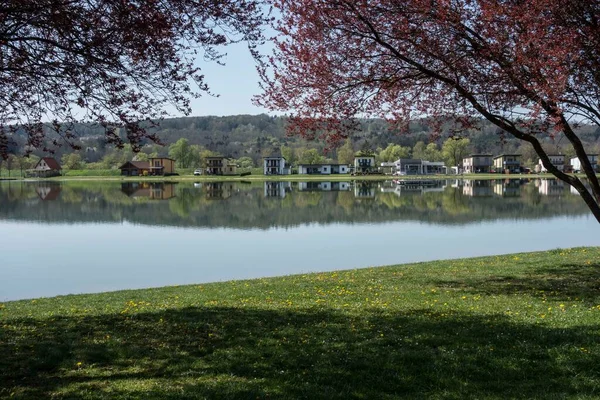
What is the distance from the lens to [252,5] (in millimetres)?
9680

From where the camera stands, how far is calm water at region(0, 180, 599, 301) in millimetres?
22547

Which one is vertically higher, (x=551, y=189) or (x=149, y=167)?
(x=149, y=167)

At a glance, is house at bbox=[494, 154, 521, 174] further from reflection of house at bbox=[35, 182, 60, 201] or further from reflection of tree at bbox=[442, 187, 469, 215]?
reflection of house at bbox=[35, 182, 60, 201]

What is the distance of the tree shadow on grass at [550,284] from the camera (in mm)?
11961

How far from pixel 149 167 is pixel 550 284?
155 metres

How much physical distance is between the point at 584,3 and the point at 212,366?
1051 cm

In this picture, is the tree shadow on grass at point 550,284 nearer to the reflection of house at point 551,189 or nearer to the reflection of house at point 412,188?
the reflection of house at point 551,189

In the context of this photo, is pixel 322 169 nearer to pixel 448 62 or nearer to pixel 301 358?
pixel 448 62

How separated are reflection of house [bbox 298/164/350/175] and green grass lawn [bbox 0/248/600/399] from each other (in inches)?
5869

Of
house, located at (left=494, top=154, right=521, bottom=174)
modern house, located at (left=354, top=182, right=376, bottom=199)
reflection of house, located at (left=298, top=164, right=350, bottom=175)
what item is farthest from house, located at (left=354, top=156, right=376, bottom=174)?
modern house, located at (left=354, top=182, right=376, bottom=199)

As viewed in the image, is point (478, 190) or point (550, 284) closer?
point (550, 284)

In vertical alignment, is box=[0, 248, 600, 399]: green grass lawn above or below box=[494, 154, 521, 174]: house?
below

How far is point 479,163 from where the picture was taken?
167 meters

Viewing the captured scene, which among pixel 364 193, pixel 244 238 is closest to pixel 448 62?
pixel 244 238
